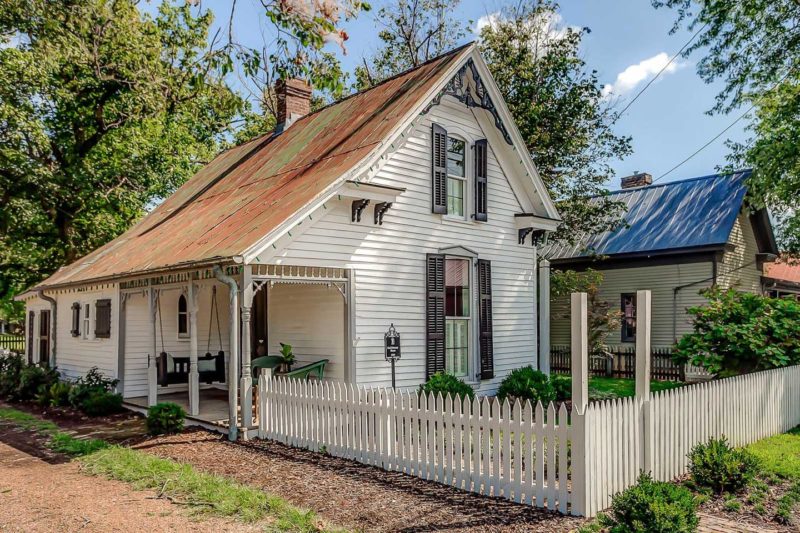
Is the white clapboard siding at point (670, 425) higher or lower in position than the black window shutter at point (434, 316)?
lower

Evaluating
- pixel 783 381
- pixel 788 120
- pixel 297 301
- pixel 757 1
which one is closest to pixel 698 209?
pixel 788 120

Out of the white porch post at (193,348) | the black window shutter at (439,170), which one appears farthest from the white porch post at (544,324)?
the white porch post at (193,348)

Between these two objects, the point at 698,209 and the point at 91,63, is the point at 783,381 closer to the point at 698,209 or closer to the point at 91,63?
the point at 698,209

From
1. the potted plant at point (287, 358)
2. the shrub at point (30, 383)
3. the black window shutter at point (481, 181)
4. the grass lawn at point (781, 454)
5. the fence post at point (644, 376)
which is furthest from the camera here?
the shrub at point (30, 383)

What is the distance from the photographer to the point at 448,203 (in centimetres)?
1327

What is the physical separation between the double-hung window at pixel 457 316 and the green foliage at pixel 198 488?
631cm

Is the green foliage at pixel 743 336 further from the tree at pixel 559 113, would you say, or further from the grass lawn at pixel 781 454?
the tree at pixel 559 113

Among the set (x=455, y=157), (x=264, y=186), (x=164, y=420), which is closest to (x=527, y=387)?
(x=455, y=157)

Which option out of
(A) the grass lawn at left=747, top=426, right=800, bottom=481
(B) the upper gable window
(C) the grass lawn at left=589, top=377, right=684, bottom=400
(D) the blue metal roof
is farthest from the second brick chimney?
(A) the grass lawn at left=747, top=426, right=800, bottom=481

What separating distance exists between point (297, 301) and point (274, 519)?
21.5 ft

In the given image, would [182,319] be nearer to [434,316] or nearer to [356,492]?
[434,316]

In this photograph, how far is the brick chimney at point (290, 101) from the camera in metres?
17.9

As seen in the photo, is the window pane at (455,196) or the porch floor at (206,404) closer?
the porch floor at (206,404)

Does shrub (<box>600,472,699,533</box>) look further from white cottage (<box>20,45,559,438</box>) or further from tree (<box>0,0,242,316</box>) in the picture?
tree (<box>0,0,242,316</box>)
